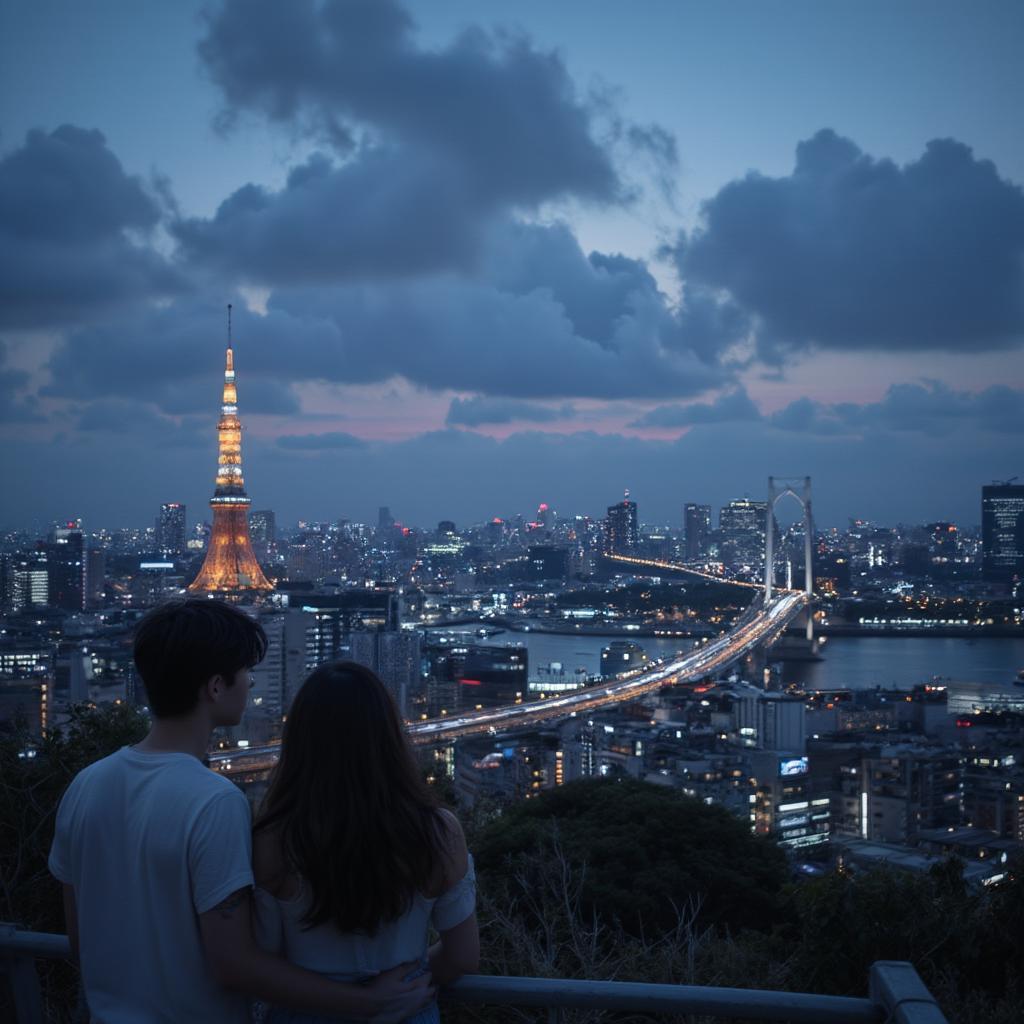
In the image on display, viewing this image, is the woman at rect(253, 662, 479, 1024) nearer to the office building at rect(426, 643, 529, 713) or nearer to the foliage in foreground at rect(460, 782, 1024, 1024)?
the foliage in foreground at rect(460, 782, 1024, 1024)

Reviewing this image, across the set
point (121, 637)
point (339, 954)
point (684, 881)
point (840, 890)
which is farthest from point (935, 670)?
point (339, 954)

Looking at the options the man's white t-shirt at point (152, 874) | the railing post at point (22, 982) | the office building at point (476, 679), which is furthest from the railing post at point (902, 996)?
the office building at point (476, 679)

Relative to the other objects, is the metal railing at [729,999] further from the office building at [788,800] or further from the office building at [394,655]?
the office building at [394,655]

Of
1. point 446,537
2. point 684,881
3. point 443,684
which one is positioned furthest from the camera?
point 446,537

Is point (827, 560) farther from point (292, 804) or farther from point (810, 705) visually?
point (292, 804)

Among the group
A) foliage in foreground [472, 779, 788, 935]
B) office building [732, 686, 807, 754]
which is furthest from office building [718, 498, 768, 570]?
foliage in foreground [472, 779, 788, 935]

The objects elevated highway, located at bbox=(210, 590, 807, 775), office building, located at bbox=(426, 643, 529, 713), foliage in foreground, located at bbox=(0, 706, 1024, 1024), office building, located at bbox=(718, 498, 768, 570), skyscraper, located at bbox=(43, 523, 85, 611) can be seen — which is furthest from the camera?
office building, located at bbox=(718, 498, 768, 570)
